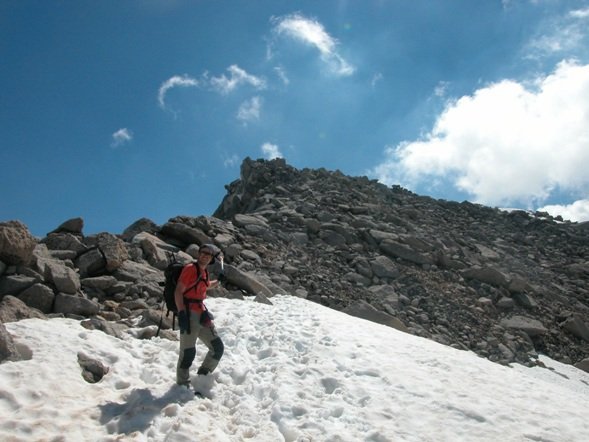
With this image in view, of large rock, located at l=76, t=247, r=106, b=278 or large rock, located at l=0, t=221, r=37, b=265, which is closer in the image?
large rock, located at l=0, t=221, r=37, b=265

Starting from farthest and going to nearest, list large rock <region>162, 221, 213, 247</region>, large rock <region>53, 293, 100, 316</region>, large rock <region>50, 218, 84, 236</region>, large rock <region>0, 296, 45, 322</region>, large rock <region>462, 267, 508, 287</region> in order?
large rock <region>462, 267, 508, 287</region>, large rock <region>162, 221, 213, 247</region>, large rock <region>50, 218, 84, 236</region>, large rock <region>53, 293, 100, 316</region>, large rock <region>0, 296, 45, 322</region>

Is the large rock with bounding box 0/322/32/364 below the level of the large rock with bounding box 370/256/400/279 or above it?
below

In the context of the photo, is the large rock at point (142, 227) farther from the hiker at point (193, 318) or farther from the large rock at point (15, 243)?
the hiker at point (193, 318)

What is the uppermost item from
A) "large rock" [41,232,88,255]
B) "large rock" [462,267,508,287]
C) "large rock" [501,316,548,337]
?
"large rock" [462,267,508,287]

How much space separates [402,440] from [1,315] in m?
7.21

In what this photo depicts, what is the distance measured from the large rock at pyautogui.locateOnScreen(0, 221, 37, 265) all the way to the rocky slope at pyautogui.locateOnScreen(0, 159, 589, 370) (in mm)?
22

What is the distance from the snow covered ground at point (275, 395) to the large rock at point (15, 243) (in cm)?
213

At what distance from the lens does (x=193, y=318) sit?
25.7ft

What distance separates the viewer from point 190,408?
23.5 feet

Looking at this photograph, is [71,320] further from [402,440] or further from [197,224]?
[197,224]

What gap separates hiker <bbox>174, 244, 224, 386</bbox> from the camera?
25.4 ft

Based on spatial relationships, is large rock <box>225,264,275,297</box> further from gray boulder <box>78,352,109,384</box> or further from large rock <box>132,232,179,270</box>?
gray boulder <box>78,352,109,384</box>

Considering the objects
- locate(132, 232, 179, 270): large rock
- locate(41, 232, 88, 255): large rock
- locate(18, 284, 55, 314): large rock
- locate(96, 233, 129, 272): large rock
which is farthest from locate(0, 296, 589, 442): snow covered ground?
locate(132, 232, 179, 270): large rock

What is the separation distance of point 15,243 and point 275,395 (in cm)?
651
